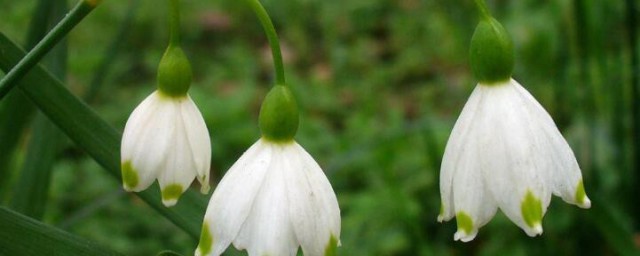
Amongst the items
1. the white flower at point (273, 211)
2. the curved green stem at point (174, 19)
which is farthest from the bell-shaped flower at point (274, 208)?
the curved green stem at point (174, 19)

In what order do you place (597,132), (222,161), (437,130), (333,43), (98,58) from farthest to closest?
(333,43) < (98,58) < (222,161) < (437,130) < (597,132)

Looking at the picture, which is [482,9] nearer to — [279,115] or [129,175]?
[279,115]

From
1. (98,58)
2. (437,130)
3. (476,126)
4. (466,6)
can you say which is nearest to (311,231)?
(476,126)

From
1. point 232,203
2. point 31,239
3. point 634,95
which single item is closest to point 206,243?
point 232,203

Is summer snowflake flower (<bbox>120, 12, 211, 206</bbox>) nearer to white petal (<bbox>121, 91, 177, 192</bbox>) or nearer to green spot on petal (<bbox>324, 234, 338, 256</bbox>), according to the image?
white petal (<bbox>121, 91, 177, 192</bbox>)

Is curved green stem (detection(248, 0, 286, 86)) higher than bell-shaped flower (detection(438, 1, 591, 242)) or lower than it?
higher

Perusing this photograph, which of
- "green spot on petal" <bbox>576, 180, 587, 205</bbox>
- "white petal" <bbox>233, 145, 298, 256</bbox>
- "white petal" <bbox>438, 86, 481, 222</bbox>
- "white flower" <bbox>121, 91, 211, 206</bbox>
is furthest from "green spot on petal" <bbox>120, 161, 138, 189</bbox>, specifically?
"green spot on petal" <bbox>576, 180, 587, 205</bbox>

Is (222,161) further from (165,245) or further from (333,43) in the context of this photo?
(333,43)

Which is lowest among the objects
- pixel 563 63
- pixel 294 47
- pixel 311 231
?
pixel 294 47
